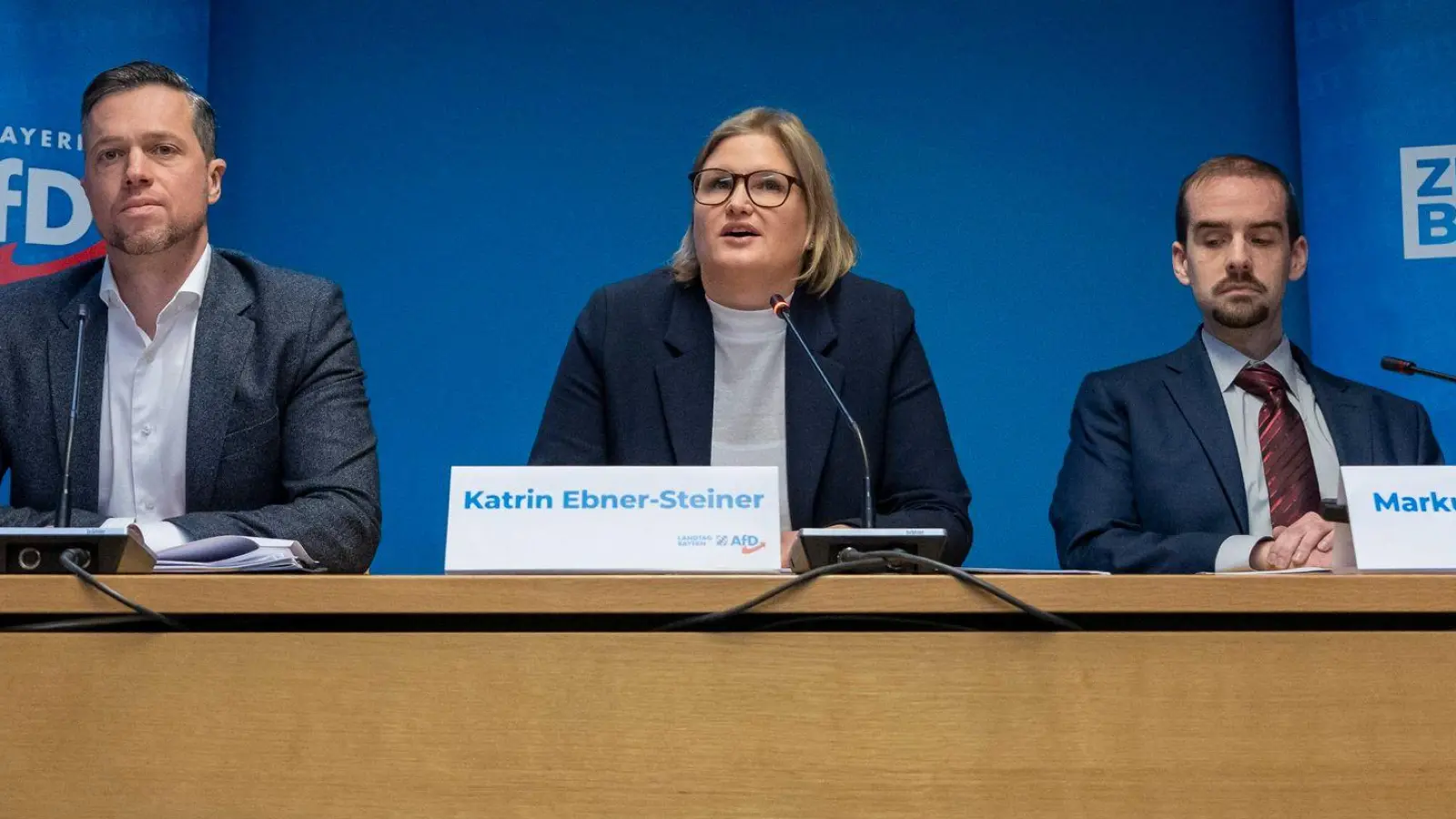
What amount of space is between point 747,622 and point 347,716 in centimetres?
34

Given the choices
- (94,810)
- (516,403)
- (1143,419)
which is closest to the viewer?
(94,810)

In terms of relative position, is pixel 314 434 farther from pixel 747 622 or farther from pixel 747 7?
pixel 747 7

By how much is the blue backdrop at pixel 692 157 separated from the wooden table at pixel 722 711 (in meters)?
2.12

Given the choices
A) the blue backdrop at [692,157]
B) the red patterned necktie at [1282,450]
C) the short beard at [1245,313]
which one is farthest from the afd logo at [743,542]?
the blue backdrop at [692,157]

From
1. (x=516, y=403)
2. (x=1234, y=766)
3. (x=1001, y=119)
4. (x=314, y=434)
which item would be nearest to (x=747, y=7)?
(x=1001, y=119)

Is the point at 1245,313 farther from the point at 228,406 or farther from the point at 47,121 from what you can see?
the point at 47,121

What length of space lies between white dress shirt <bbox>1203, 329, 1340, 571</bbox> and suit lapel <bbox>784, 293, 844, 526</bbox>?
735 millimetres

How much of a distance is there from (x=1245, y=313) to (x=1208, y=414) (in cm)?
21

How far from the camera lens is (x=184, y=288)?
7.38ft

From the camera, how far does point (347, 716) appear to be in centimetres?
119

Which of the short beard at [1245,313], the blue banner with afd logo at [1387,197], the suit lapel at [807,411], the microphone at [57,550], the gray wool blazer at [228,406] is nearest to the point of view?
the microphone at [57,550]

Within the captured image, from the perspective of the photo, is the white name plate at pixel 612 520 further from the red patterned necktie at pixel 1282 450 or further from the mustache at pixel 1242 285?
the mustache at pixel 1242 285

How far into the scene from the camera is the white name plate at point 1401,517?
137 centimetres

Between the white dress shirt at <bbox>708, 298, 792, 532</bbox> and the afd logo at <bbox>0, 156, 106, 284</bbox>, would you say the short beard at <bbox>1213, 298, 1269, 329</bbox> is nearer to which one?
the white dress shirt at <bbox>708, 298, 792, 532</bbox>
